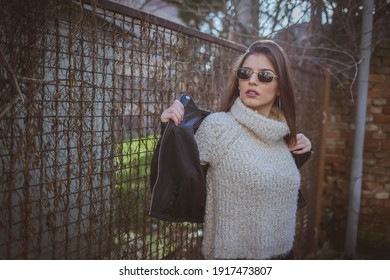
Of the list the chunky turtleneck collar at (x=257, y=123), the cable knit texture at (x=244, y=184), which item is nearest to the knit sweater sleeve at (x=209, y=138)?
the cable knit texture at (x=244, y=184)

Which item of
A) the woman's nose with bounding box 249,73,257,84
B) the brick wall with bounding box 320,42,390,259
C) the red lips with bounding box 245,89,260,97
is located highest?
the woman's nose with bounding box 249,73,257,84

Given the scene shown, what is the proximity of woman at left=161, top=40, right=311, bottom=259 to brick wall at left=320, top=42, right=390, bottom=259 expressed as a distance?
9.00 ft

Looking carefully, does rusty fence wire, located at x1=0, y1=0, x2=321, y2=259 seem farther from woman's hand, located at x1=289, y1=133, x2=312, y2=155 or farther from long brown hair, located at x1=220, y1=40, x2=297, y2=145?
woman's hand, located at x1=289, y1=133, x2=312, y2=155

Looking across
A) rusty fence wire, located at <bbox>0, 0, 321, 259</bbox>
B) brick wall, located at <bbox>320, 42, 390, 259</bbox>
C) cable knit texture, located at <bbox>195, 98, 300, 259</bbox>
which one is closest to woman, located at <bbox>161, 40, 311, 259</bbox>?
cable knit texture, located at <bbox>195, 98, 300, 259</bbox>

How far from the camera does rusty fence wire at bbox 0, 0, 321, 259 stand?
1.39 m

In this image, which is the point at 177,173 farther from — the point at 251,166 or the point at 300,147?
the point at 300,147

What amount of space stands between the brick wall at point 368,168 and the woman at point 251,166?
2744 millimetres

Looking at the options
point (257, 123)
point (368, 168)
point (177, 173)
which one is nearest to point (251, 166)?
point (257, 123)

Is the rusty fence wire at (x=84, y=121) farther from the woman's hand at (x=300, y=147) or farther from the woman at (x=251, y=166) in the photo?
the woman's hand at (x=300, y=147)

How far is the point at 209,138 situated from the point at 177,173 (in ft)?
0.78

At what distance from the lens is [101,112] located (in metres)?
1.74

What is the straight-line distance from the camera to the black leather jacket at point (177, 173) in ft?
5.18

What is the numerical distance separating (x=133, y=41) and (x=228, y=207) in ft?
3.18
